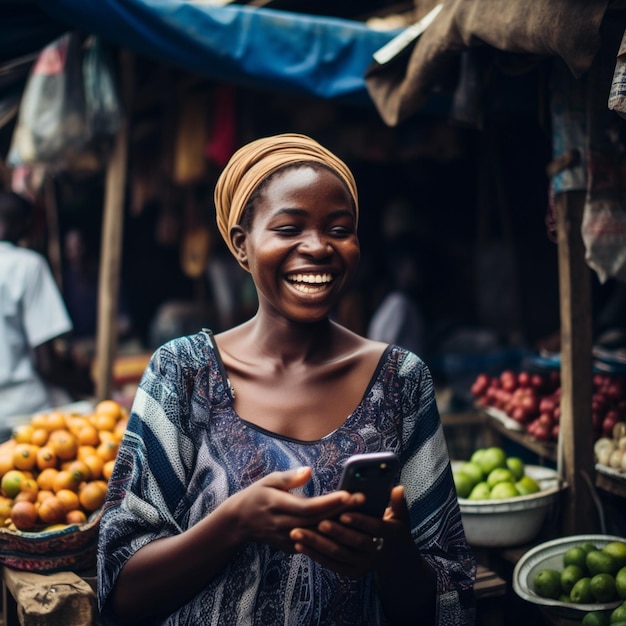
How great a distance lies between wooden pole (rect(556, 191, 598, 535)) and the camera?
10.4ft

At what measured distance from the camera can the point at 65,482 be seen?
2875mm

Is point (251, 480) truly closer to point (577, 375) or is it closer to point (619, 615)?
point (619, 615)

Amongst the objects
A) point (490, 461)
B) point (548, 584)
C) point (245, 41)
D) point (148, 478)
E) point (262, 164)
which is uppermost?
point (245, 41)

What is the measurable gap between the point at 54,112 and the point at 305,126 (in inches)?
80.3

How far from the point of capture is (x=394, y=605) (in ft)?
6.31

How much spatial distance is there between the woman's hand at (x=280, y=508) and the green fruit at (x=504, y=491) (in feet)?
5.68

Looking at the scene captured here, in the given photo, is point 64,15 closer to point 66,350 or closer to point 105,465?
point 105,465

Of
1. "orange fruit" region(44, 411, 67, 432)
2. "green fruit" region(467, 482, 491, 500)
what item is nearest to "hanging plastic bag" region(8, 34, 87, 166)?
"orange fruit" region(44, 411, 67, 432)

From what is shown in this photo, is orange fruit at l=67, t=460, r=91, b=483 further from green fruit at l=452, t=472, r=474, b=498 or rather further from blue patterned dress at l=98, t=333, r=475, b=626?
green fruit at l=452, t=472, r=474, b=498

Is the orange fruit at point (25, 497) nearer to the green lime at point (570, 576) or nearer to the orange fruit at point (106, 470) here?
the orange fruit at point (106, 470)

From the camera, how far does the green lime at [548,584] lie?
2.81 m

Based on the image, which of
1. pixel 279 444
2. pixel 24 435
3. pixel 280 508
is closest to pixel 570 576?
Result: pixel 279 444

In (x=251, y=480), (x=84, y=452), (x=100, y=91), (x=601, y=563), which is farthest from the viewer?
(x=100, y=91)

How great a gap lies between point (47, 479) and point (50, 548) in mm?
316
